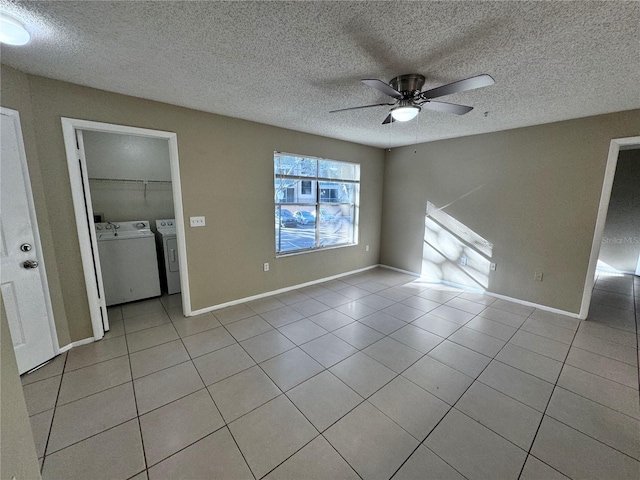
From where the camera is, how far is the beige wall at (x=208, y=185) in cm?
219

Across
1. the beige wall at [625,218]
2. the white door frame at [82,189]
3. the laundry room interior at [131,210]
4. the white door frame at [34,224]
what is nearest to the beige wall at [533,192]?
the beige wall at [625,218]

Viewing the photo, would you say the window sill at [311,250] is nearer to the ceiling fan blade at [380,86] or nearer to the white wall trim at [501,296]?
the white wall trim at [501,296]

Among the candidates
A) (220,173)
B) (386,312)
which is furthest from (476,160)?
(220,173)

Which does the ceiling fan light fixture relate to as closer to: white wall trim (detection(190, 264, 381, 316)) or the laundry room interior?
white wall trim (detection(190, 264, 381, 316))

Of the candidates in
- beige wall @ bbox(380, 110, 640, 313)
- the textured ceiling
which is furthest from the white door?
beige wall @ bbox(380, 110, 640, 313)

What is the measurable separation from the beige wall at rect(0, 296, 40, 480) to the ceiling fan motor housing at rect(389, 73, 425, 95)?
260cm

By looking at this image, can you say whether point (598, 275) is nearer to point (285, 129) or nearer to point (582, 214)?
point (582, 214)

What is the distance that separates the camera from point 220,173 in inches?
122

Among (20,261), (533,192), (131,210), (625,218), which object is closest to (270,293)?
(131,210)

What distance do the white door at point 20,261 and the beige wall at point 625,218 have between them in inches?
344

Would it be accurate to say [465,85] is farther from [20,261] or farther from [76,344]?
[76,344]

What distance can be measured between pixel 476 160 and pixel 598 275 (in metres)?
3.90

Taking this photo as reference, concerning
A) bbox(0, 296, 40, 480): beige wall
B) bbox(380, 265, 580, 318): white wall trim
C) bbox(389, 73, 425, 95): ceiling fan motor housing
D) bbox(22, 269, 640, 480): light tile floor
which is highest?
bbox(389, 73, 425, 95): ceiling fan motor housing

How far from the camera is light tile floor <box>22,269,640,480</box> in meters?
1.42
